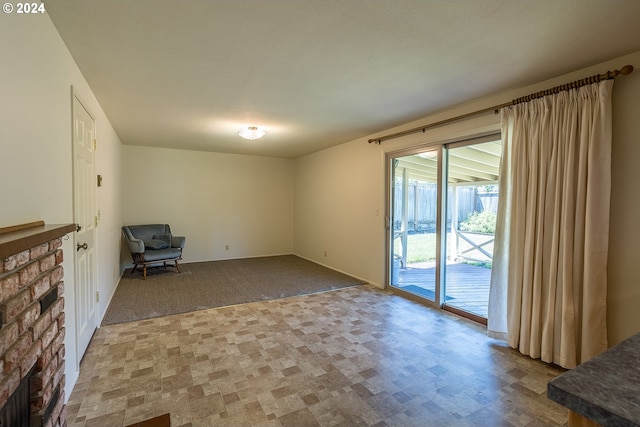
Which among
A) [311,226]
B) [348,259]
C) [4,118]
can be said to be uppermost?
[4,118]

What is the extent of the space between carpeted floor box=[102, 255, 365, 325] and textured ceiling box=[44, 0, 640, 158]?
227 cm

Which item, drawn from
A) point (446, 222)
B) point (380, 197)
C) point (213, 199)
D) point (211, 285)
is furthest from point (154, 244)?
point (446, 222)

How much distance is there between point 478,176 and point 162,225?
5.24 meters

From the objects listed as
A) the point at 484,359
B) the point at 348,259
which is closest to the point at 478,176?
the point at 484,359

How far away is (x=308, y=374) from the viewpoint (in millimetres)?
2184

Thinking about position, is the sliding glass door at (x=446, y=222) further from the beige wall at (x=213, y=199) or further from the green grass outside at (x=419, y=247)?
the beige wall at (x=213, y=199)

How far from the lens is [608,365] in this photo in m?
0.71

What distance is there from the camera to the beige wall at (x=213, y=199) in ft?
18.5

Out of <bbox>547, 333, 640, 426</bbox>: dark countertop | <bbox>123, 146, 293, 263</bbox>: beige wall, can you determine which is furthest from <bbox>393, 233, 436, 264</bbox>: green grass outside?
<bbox>123, 146, 293, 263</bbox>: beige wall

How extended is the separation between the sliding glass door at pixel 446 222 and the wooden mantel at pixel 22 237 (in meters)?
3.44

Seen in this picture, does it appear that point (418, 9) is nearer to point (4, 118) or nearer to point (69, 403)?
point (4, 118)

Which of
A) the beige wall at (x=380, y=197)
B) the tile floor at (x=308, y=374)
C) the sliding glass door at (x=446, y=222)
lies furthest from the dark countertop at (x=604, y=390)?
the sliding glass door at (x=446, y=222)

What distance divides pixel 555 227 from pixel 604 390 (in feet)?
Result: 7.07

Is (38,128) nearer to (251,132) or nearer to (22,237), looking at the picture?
(22,237)
